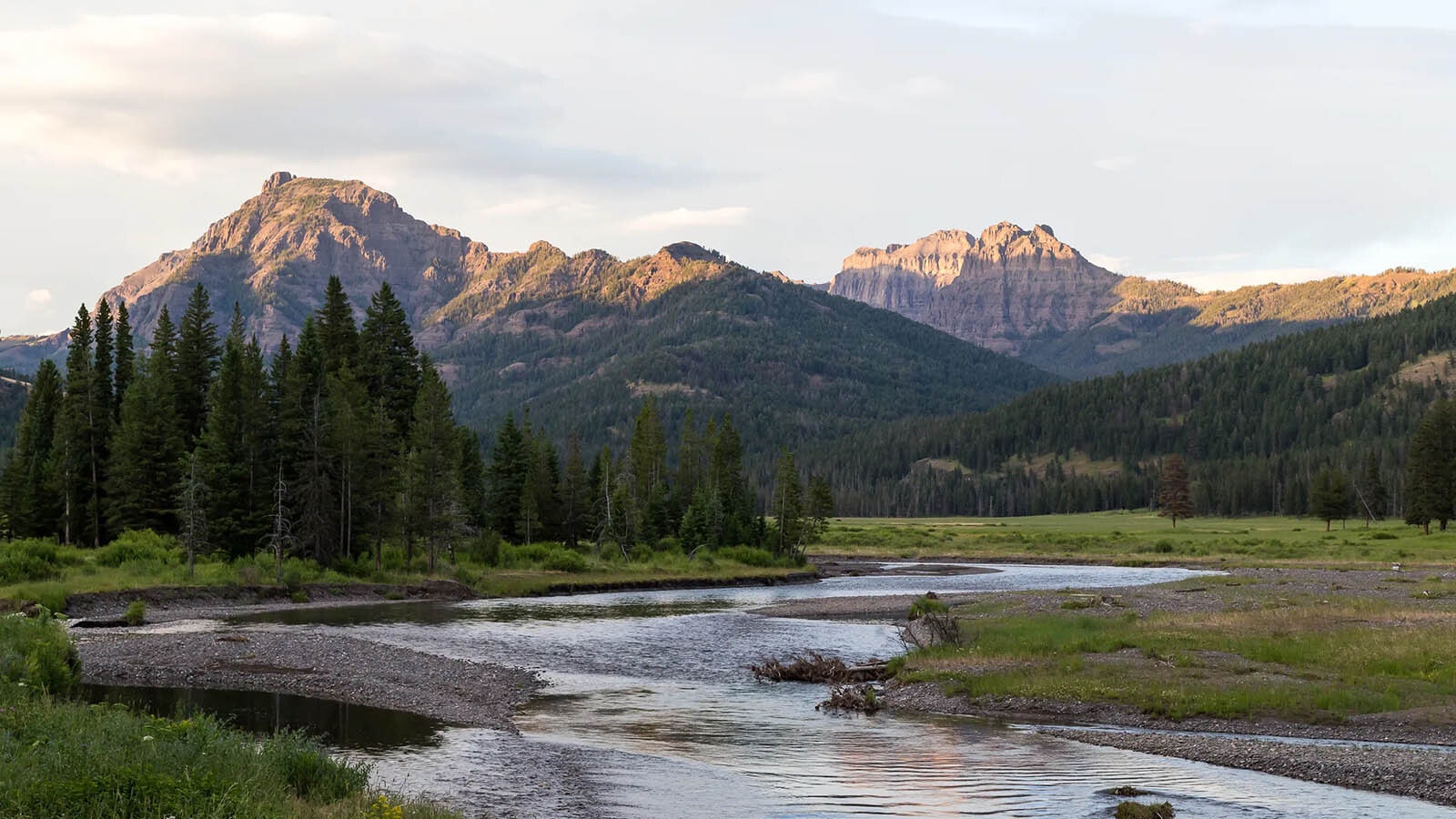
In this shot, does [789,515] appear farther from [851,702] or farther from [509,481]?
[851,702]

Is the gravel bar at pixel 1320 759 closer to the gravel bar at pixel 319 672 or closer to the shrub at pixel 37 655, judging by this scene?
the gravel bar at pixel 319 672

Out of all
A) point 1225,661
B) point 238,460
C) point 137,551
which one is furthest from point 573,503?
point 1225,661

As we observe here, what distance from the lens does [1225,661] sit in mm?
38750

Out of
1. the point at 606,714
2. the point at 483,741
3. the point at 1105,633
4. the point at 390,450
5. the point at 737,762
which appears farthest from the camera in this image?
the point at 390,450

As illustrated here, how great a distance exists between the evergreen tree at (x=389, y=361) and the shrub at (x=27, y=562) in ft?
102

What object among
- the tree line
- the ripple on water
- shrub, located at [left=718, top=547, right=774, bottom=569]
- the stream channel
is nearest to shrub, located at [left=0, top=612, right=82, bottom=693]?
the stream channel

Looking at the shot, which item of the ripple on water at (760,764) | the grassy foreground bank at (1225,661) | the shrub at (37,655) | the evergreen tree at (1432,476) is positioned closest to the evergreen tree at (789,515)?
the grassy foreground bank at (1225,661)

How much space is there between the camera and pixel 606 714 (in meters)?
33.8

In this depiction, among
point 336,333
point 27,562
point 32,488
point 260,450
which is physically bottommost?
point 27,562

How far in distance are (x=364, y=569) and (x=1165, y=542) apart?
91443 mm

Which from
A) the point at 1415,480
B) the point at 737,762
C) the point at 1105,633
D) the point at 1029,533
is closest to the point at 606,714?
the point at 737,762

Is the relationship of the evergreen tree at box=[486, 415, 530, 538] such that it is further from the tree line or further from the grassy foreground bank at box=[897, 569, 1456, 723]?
the grassy foreground bank at box=[897, 569, 1456, 723]

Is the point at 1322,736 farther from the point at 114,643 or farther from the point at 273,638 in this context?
the point at 114,643

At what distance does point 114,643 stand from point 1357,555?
100.0m
